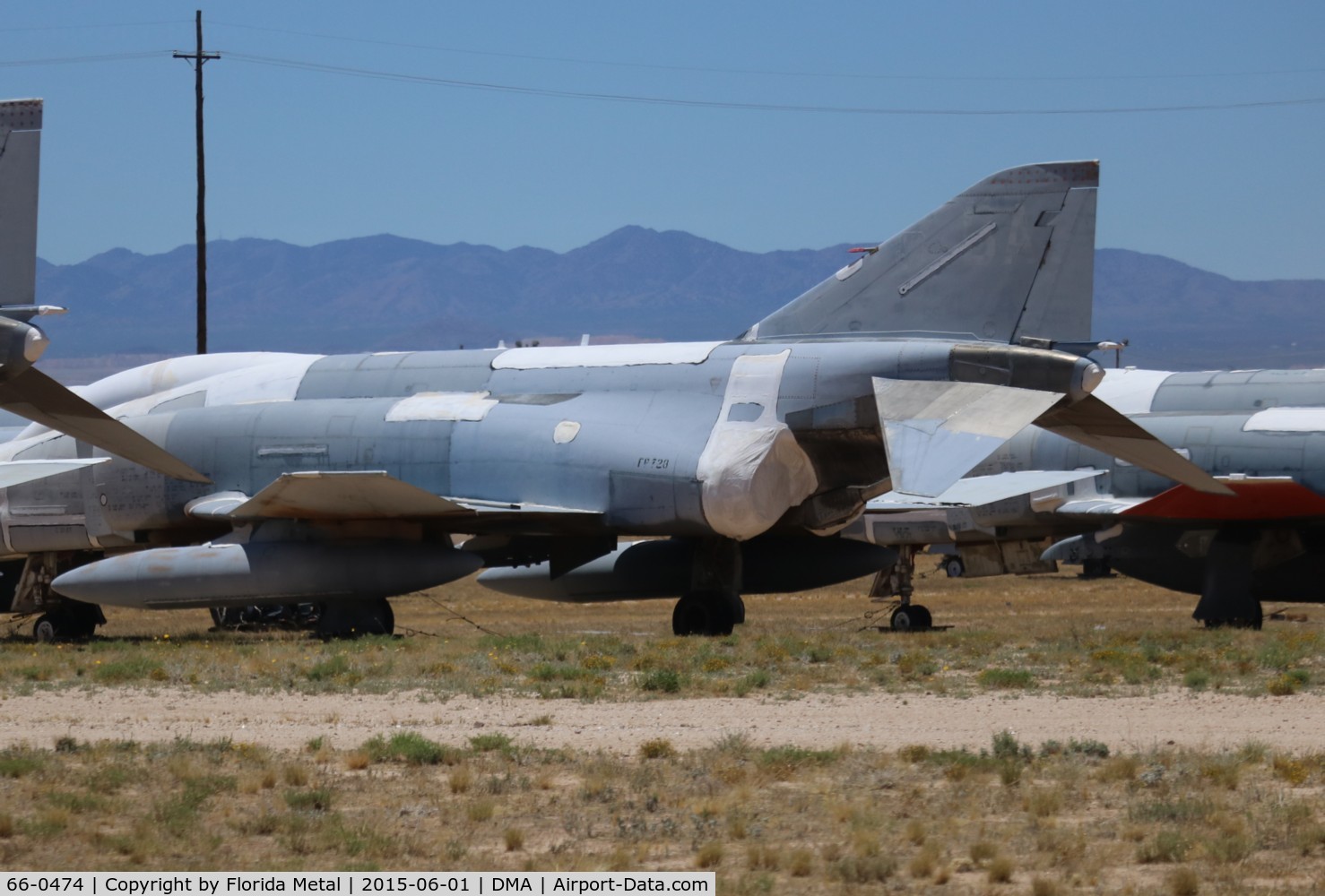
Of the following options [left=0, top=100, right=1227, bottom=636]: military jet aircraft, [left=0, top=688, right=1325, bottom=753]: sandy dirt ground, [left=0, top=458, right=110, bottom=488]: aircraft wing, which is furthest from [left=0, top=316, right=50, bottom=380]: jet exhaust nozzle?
[left=0, top=458, right=110, bottom=488]: aircraft wing

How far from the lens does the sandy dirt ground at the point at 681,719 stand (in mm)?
12023

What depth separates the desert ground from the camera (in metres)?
8.45

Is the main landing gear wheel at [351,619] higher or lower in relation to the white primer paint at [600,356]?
lower

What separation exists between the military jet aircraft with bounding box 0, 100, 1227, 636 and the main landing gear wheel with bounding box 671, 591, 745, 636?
1.0 inches

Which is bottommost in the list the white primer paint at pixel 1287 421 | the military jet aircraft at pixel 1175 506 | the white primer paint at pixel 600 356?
the military jet aircraft at pixel 1175 506

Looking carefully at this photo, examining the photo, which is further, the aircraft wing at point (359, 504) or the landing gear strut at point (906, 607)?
the landing gear strut at point (906, 607)

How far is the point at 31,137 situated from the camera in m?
15.0

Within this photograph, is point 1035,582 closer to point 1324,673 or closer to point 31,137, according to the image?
point 1324,673

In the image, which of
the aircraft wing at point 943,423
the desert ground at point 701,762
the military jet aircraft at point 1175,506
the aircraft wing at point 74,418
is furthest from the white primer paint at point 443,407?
the military jet aircraft at point 1175,506

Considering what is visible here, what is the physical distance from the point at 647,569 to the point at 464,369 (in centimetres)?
362

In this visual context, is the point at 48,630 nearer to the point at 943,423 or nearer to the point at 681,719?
the point at 943,423

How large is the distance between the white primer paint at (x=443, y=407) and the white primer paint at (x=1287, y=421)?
10850mm

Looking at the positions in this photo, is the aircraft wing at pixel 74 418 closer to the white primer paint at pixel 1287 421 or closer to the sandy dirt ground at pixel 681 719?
the sandy dirt ground at pixel 681 719

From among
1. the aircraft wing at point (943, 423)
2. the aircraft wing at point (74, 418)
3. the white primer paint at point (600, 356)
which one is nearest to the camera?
the aircraft wing at point (943, 423)
